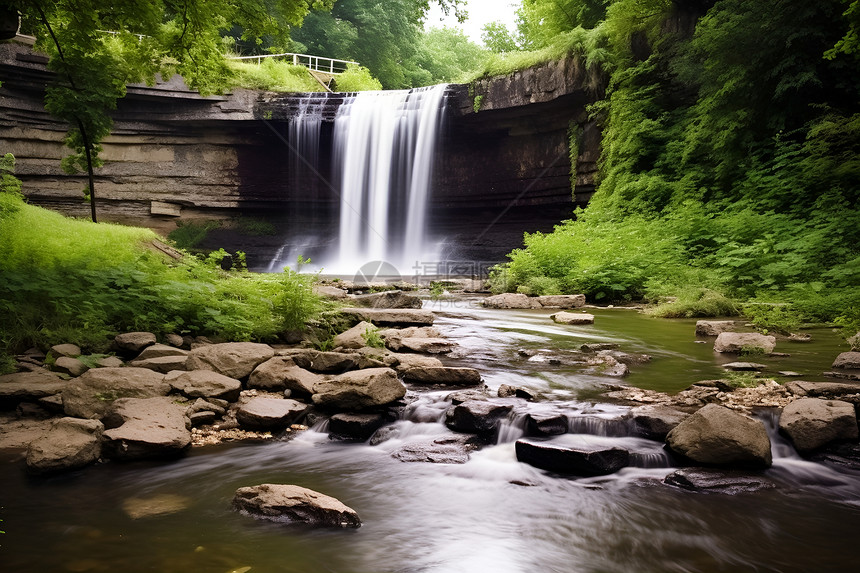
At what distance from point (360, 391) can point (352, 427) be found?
30 centimetres

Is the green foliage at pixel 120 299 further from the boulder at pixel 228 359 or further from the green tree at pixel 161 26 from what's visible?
the green tree at pixel 161 26

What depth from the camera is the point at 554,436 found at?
4.06 meters

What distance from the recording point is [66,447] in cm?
347

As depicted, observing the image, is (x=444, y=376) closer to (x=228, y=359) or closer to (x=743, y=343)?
(x=228, y=359)

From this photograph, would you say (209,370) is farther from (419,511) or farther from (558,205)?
(558,205)

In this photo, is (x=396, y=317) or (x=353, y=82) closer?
(x=396, y=317)

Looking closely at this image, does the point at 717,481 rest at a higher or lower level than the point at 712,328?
lower

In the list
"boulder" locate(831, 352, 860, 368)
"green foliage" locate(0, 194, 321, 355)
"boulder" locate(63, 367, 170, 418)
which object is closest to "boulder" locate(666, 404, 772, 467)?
"boulder" locate(831, 352, 860, 368)

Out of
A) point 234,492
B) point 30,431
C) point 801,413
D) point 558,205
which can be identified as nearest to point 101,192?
point 558,205

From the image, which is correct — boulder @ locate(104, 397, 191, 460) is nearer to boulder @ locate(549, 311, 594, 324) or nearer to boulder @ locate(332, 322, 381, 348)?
boulder @ locate(332, 322, 381, 348)

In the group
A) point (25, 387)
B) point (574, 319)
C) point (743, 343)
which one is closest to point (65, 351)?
point (25, 387)

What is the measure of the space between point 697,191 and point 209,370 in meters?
12.8

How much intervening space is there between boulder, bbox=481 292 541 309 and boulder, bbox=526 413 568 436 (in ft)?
24.3

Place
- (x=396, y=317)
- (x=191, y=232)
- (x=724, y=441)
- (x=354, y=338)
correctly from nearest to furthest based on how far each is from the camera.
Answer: (x=724, y=441)
(x=354, y=338)
(x=396, y=317)
(x=191, y=232)
